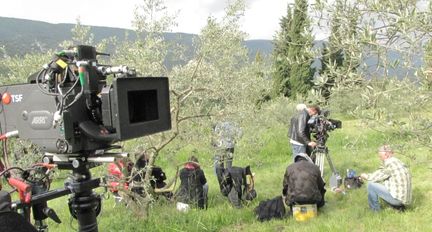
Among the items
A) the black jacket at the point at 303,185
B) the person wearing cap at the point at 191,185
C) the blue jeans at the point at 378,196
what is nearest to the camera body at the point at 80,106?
the black jacket at the point at 303,185

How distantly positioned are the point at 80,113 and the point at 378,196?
19.9ft

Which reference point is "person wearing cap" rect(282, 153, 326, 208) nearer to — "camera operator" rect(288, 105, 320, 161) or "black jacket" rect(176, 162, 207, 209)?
"black jacket" rect(176, 162, 207, 209)

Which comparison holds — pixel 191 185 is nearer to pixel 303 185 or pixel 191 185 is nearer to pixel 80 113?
pixel 303 185

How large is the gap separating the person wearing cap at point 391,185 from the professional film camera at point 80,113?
5.12 m

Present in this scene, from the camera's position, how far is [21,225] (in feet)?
5.66

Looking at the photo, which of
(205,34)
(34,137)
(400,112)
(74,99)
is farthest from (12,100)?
(205,34)

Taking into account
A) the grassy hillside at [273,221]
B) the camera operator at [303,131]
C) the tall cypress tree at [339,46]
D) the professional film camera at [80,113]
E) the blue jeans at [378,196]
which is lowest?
the grassy hillside at [273,221]

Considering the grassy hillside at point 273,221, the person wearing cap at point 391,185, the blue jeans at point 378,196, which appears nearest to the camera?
the grassy hillside at point 273,221

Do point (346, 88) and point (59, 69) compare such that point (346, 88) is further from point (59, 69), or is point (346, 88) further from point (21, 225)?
point (21, 225)

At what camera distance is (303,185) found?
7215 mm

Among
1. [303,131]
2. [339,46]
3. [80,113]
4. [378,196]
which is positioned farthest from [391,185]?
[80,113]

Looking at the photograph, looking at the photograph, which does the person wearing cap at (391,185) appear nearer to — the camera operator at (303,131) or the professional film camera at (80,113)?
the camera operator at (303,131)

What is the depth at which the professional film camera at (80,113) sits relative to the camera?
276 centimetres

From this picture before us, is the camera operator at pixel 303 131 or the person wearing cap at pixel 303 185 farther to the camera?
the camera operator at pixel 303 131
